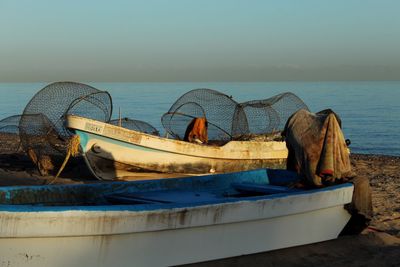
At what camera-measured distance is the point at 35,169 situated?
1317 centimetres

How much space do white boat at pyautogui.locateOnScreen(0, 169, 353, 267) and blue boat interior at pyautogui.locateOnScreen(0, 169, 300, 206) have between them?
0.01 metres

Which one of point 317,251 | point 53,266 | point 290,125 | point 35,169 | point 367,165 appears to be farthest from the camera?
point 367,165

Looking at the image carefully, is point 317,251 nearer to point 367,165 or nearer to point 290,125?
point 290,125

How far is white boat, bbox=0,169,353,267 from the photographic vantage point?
17.9 feet

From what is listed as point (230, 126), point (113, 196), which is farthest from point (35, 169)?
point (113, 196)

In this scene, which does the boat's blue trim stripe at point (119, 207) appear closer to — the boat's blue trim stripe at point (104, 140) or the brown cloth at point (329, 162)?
the brown cloth at point (329, 162)

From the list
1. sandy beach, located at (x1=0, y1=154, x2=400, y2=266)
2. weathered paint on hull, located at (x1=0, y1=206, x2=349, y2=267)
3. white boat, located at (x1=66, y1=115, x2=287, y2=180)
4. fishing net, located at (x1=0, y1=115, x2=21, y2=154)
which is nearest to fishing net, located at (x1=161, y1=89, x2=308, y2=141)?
white boat, located at (x1=66, y1=115, x2=287, y2=180)

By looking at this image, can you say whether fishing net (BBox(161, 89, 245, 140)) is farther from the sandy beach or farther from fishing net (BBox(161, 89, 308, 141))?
the sandy beach

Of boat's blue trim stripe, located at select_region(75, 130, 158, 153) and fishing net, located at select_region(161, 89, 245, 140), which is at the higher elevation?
fishing net, located at select_region(161, 89, 245, 140)

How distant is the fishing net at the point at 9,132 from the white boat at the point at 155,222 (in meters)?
8.09

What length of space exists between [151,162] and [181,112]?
2.34m

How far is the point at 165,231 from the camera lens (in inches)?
238

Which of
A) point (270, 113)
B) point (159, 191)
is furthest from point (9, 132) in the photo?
point (159, 191)

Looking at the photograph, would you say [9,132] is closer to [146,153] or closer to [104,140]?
[104,140]
